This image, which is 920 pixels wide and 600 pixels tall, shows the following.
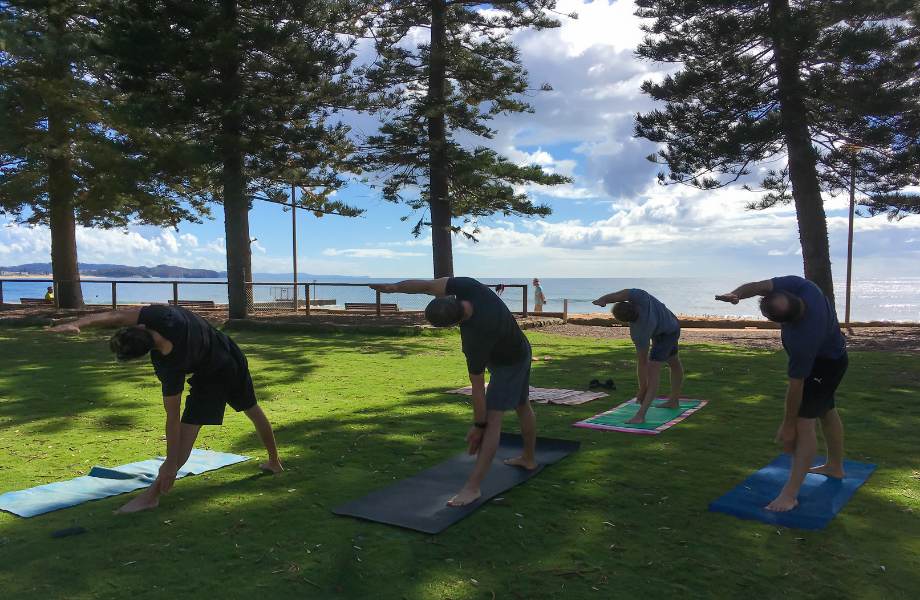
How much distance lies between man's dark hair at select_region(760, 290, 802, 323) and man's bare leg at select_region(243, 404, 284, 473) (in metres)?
3.19

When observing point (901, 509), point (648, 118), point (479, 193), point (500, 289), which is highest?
point (648, 118)

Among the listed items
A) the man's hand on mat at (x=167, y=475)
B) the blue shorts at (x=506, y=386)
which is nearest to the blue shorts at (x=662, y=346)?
the blue shorts at (x=506, y=386)

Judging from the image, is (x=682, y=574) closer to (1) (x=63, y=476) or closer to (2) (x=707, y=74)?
(1) (x=63, y=476)

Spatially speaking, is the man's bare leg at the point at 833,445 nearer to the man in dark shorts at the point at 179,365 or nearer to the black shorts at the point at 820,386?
the black shorts at the point at 820,386

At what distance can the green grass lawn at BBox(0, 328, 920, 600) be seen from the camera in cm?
286

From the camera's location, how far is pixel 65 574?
2.90 m

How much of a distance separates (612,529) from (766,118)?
13.2m

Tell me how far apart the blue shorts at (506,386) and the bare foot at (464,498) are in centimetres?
53

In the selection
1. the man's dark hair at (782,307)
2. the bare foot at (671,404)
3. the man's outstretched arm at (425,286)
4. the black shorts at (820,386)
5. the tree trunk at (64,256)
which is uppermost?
the tree trunk at (64,256)

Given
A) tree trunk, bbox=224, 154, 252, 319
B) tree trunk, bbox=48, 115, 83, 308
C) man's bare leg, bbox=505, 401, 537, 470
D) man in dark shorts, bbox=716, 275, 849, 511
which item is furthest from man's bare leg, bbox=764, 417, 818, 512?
tree trunk, bbox=48, 115, 83, 308

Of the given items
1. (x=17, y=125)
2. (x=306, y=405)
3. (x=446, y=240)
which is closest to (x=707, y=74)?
(x=446, y=240)

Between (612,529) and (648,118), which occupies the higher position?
(648,118)

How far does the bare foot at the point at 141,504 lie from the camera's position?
3668mm

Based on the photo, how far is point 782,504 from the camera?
3654 millimetres
